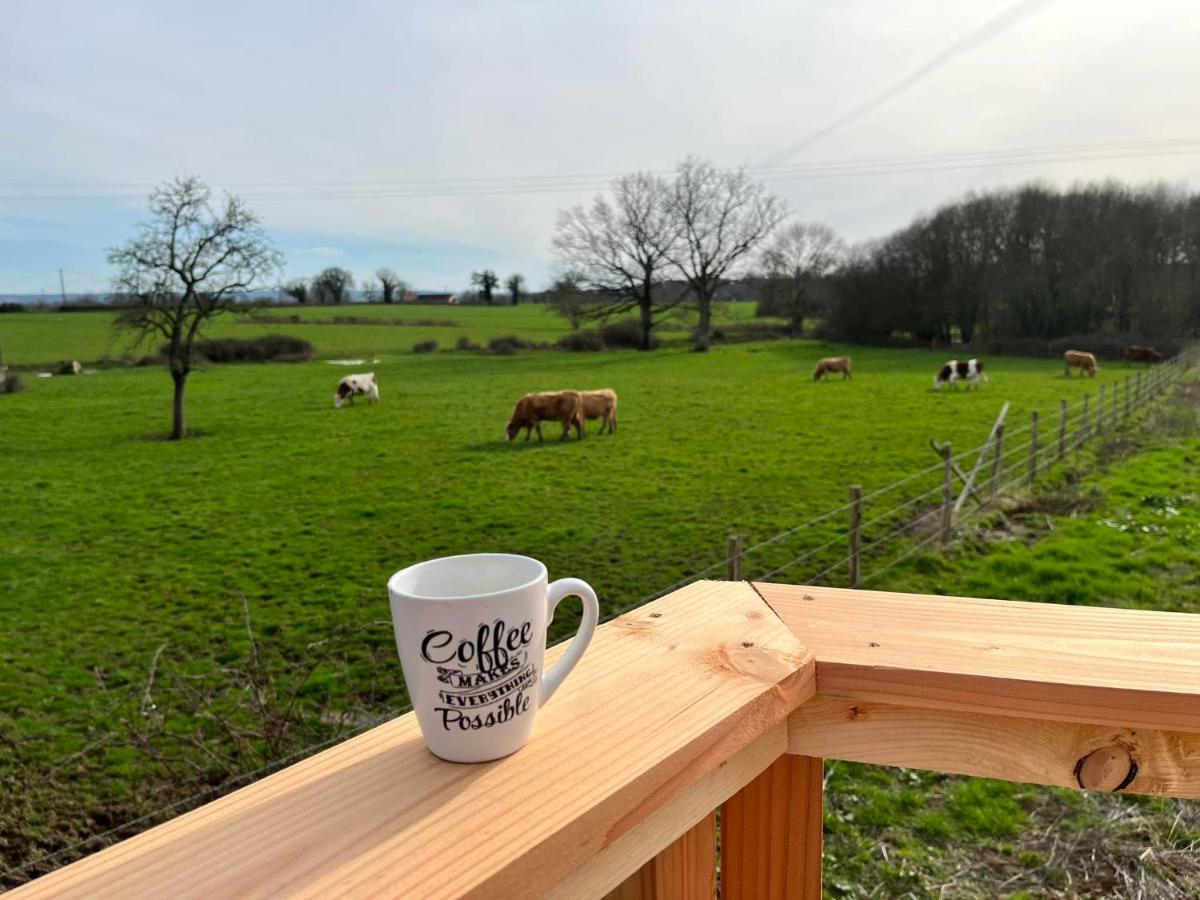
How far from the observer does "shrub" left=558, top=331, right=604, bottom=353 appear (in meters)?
42.3

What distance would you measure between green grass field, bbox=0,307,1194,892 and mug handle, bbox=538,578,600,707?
2.88 m

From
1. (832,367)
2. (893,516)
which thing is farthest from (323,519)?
(832,367)

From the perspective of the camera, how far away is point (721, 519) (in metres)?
8.78

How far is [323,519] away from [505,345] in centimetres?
3141

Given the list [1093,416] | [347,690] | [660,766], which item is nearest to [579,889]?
[660,766]

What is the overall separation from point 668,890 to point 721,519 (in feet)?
27.0

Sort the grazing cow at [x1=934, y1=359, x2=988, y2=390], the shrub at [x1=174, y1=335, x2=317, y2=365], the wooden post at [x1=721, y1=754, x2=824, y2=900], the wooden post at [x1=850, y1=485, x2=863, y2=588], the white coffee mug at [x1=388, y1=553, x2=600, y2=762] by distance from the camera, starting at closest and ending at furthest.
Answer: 1. the white coffee mug at [x1=388, y1=553, x2=600, y2=762]
2. the wooden post at [x1=721, y1=754, x2=824, y2=900]
3. the wooden post at [x1=850, y1=485, x2=863, y2=588]
4. the grazing cow at [x1=934, y1=359, x2=988, y2=390]
5. the shrub at [x1=174, y1=335, x2=317, y2=365]

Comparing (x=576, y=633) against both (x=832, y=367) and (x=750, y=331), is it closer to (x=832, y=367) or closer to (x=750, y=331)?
(x=832, y=367)

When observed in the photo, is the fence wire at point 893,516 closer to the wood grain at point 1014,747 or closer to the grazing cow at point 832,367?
the wood grain at point 1014,747

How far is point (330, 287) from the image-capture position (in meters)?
48.9

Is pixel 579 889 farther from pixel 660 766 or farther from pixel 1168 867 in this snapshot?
pixel 1168 867

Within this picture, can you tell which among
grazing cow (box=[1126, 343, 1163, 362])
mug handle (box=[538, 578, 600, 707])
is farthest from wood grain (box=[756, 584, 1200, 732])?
grazing cow (box=[1126, 343, 1163, 362])

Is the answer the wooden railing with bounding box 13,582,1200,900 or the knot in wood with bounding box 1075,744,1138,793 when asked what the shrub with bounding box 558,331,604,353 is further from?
the knot in wood with bounding box 1075,744,1138,793

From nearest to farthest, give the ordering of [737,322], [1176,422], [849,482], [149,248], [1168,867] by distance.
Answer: [1168,867], [849,482], [1176,422], [149,248], [737,322]
